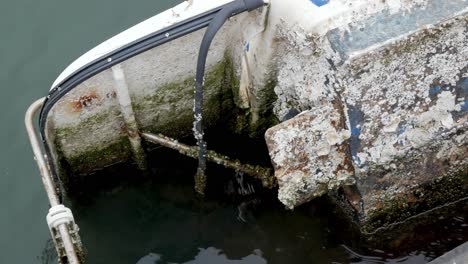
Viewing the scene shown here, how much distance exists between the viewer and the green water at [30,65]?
5.39 metres

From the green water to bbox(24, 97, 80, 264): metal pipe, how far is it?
0.90 meters

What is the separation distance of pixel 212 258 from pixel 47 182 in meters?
1.47

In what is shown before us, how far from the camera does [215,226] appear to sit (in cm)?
525

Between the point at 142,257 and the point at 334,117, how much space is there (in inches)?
81.8

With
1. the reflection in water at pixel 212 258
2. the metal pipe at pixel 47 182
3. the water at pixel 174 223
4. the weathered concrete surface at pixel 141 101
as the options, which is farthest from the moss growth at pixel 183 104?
the reflection in water at pixel 212 258

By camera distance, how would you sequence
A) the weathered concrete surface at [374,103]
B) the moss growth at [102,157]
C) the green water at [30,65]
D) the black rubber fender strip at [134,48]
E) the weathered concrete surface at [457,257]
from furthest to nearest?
the green water at [30,65] → the moss growth at [102,157] → the black rubber fender strip at [134,48] → the weathered concrete surface at [374,103] → the weathered concrete surface at [457,257]

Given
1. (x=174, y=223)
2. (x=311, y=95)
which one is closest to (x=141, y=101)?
(x=174, y=223)

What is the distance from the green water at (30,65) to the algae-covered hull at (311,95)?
57 cm

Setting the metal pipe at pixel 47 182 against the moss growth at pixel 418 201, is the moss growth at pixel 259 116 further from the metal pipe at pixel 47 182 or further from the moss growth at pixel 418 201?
the metal pipe at pixel 47 182

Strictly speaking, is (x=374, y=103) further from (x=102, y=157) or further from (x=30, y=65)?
(x=30, y=65)

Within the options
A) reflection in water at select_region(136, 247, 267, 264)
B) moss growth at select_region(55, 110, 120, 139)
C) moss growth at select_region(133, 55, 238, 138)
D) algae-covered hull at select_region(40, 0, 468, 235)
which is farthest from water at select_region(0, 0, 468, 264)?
moss growth at select_region(55, 110, 120, 139)

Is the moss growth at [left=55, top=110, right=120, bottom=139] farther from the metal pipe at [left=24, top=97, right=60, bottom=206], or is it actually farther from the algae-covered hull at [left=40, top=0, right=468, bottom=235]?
the metal pipe at [left=24, top=97, right=60, bottom=206]

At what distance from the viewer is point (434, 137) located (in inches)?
174

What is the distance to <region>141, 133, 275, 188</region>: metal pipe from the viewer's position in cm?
500
